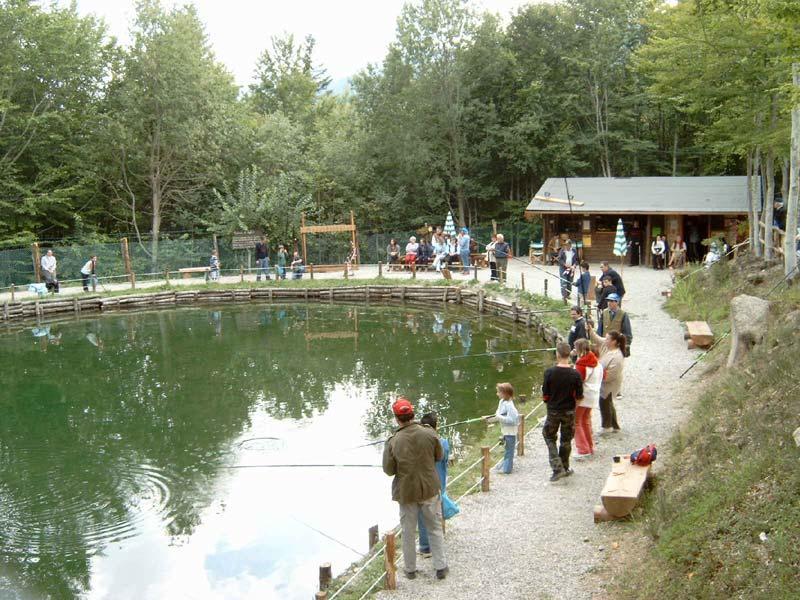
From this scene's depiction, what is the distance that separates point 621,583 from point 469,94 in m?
29.3

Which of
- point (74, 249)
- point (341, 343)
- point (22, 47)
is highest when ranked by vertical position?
point (22, 47)

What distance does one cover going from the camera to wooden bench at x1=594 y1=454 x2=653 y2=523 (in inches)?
305

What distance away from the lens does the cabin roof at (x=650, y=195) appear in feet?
93.4

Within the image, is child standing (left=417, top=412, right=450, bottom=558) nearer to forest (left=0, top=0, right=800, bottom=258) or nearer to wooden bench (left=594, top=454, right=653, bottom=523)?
wooden bench (left=594, top=454, right=653, bottom=523)

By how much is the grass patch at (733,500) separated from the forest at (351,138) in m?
23.2

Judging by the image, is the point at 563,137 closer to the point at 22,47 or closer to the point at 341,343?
the point at 341,343

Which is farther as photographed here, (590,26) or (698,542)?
(590,26)

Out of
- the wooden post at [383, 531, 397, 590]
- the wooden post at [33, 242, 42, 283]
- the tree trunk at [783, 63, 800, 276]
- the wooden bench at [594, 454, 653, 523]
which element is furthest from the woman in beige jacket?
the wooden post at [33, 242, 42, 283]

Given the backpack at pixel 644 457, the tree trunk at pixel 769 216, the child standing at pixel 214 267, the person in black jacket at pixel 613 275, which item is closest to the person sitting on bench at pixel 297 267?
the child standing at pixel 214 267

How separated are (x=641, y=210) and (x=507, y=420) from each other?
21088 millimetres

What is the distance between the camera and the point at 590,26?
35656 millimetres

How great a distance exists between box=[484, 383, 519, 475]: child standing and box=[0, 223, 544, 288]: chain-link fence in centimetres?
2276

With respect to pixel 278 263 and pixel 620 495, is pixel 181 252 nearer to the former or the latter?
pixel 278 263

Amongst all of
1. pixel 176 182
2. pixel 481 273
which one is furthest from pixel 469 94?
pixel 176 182
